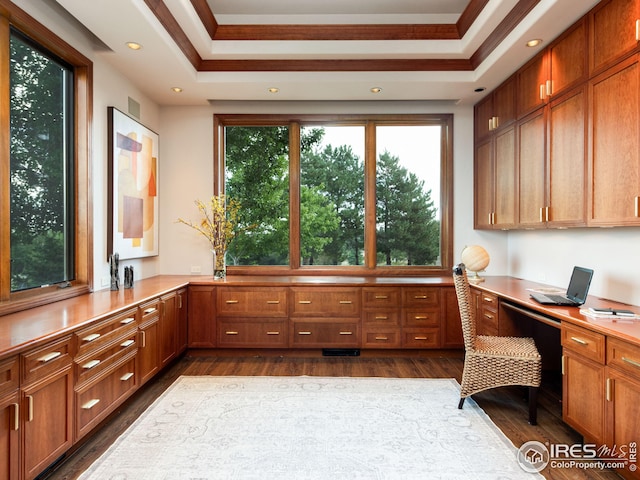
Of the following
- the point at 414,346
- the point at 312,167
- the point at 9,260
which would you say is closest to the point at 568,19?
the point at 312,167

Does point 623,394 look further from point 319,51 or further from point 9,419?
point 319,51

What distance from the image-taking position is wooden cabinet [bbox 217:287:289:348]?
3828 millimetres

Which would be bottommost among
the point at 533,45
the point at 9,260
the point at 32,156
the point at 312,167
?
the point at 9,260

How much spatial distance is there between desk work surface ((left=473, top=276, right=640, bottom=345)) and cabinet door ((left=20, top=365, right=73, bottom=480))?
291 cm

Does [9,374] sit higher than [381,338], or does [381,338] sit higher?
[9,374]

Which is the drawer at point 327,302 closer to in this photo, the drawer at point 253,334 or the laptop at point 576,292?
the drawer at point 253,334

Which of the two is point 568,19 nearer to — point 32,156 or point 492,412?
point 492,412

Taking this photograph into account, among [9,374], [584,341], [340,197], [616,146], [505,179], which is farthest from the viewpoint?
[340,197]

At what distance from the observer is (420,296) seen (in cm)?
381

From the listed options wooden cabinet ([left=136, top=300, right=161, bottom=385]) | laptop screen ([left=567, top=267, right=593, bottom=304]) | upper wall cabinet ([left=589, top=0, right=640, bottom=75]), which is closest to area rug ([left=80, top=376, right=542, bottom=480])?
wooden cabinet ([left=136, top=300, right=161, bottom=385])

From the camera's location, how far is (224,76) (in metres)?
3.63

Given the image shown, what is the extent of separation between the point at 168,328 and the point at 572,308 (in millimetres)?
3252

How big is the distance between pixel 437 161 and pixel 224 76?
2581mm

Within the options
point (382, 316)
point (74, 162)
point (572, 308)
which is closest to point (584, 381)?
point (572, 308)
